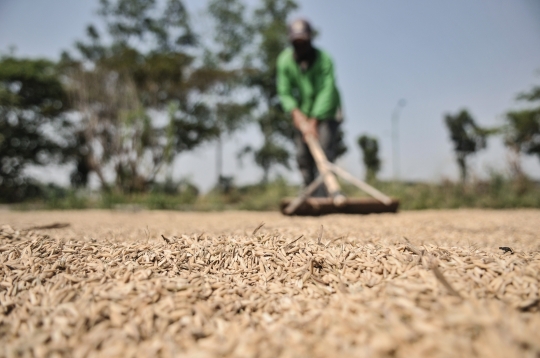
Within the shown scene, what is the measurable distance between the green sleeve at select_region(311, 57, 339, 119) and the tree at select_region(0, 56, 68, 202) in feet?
44.6

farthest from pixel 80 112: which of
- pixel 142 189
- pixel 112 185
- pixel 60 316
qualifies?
pixel 60 316

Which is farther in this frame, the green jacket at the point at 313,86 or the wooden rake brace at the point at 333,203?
the green jacket at the point at 313,86

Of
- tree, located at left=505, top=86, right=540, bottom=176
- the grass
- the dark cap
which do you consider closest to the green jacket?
the dark cap

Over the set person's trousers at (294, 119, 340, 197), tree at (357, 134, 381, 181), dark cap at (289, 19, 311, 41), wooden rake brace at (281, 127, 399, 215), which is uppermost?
tree at (357, 134, 381, 181)

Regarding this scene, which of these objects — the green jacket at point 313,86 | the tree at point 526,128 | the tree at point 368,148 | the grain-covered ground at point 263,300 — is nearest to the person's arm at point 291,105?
the green jacket at point 313,86

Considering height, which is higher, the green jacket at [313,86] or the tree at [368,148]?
the tree at [368,148]

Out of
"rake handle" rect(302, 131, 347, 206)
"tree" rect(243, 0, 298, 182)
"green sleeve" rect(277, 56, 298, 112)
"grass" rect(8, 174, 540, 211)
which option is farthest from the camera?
"tree" rect(243, 0, 298, 182)

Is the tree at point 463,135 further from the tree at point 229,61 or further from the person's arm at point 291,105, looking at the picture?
the person's arm at point 291,105

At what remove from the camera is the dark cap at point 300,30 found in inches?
177

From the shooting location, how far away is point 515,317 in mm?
815

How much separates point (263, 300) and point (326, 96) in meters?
3.87

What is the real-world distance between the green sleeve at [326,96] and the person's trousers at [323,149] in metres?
0.13

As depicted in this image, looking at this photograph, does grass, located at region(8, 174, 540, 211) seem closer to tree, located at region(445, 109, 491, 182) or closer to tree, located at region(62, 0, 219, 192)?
tree, located at region(62, 0, 219, 192)

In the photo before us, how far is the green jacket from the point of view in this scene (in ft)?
15.4
